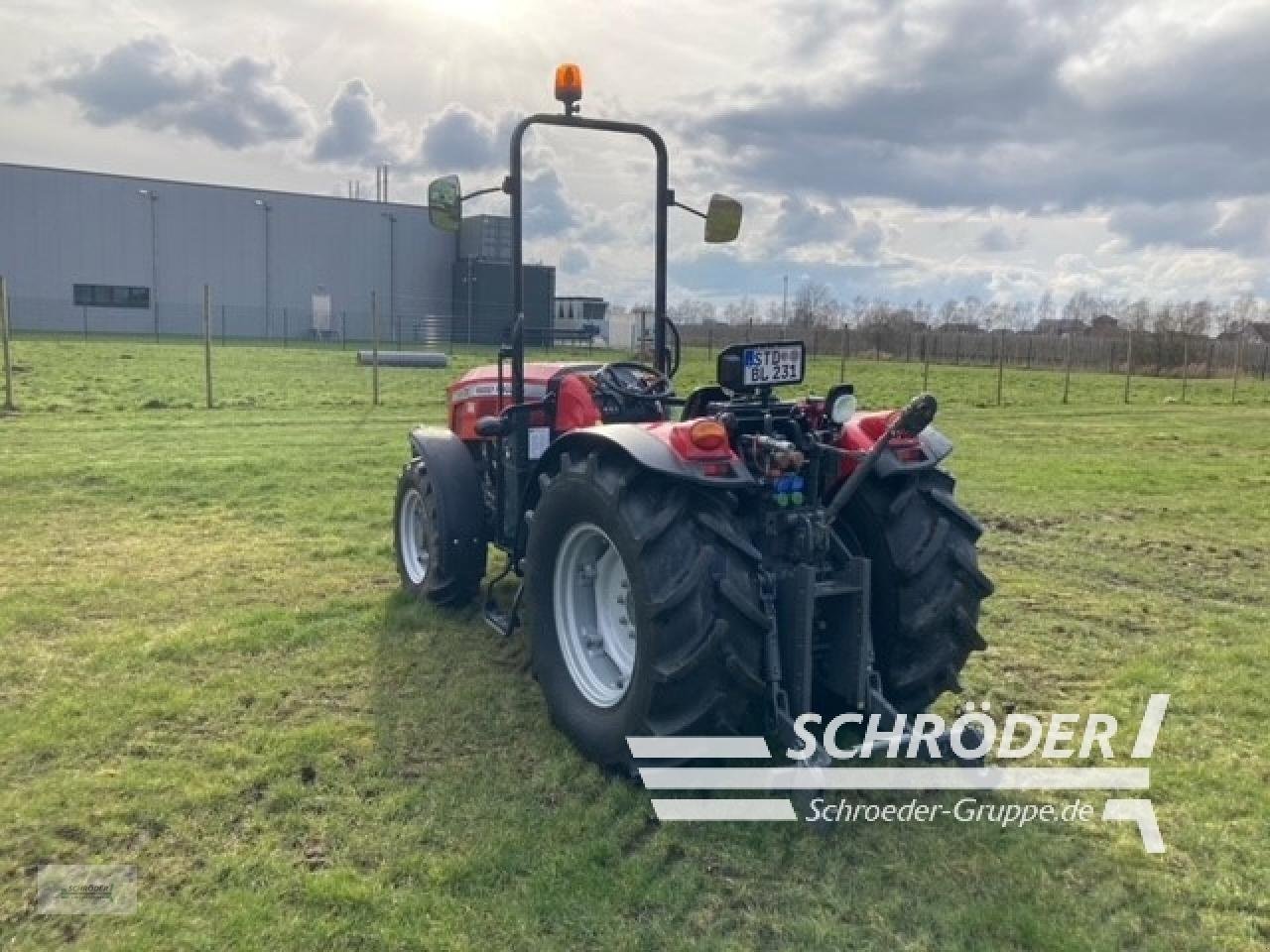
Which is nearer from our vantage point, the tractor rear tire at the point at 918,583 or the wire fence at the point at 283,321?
the tractor rear tire at the point at 918,583

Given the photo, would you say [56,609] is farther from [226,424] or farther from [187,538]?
[226,424]

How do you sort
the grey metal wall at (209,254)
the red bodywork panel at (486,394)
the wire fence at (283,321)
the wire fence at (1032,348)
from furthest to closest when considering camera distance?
1. the grey metal wall at (209,254)
2. the wire fence at (283,321)
3. the wire fence at (1032,348)
4. the red bodywork panel at (486,394)

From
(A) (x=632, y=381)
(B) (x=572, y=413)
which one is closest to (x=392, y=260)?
(A) (x=632, y=381)

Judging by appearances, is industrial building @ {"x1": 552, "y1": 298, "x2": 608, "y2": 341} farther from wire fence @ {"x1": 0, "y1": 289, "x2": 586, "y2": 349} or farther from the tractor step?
the tractor step

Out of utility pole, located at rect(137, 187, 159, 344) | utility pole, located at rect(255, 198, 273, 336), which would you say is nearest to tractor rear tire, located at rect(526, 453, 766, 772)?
utility pole, located at rect(137, 187, 159, 344)

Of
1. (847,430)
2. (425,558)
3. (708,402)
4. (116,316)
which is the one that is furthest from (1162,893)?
(116,316)

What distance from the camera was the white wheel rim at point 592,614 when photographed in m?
3.90

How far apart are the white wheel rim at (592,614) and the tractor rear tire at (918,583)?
3.12 ft

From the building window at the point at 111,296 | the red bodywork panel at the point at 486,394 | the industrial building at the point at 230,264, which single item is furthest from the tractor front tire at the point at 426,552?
the building window at the point at 111,296

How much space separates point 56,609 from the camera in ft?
17.6

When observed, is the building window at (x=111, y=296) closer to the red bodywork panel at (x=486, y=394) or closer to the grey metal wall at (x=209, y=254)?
the grey metal wall at (x=209, y=254)

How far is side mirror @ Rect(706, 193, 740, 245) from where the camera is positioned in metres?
4.50

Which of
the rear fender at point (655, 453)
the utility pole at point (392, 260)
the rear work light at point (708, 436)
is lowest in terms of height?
the rear fender at point (655, 453)
